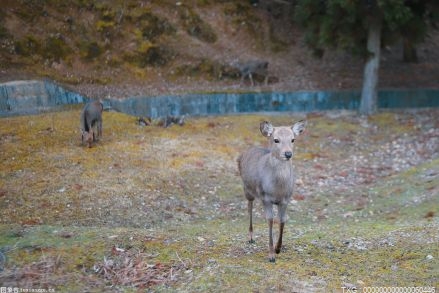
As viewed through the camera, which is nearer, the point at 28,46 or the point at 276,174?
the point at 276,174

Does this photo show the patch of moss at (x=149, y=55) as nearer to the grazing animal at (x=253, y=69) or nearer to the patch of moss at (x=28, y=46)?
the grazing animal at (x=253, y=69)

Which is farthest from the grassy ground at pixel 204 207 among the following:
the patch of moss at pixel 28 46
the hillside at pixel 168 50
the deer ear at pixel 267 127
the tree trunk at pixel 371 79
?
the patch of moss at pixel 28 46

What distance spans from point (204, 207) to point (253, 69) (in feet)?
47.4

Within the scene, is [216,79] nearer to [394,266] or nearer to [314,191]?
[314,191]

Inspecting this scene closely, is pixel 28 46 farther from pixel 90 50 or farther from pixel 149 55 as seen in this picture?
pixel 149 55

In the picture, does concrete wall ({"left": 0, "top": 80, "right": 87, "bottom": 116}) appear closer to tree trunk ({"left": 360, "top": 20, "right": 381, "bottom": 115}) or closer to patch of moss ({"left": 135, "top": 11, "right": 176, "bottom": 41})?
patch of moss ({"left": 135, "top": 11, "right": 176, "bottom": 41})

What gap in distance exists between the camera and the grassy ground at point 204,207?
9.28 metres

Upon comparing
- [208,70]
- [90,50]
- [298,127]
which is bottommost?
[298,127]

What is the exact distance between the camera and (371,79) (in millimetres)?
25594

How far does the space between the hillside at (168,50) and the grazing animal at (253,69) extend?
0.40m

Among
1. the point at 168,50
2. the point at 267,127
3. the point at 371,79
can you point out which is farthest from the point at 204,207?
the point at 168,50

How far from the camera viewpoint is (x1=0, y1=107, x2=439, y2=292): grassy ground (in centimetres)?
928

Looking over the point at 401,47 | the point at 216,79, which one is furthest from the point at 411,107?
the point at 216,79

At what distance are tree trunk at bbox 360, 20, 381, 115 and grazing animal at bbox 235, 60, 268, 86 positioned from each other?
5.03 metres
